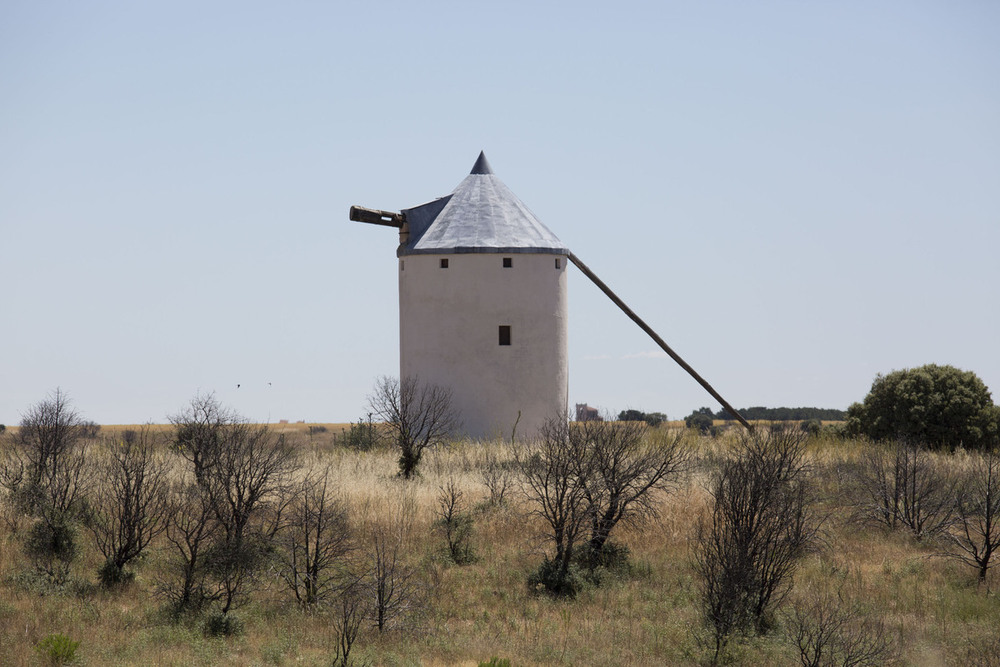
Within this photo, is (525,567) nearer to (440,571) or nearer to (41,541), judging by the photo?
(440,571)

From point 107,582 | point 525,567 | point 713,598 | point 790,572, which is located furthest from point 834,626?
point 107,582

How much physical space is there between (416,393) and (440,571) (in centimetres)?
1005

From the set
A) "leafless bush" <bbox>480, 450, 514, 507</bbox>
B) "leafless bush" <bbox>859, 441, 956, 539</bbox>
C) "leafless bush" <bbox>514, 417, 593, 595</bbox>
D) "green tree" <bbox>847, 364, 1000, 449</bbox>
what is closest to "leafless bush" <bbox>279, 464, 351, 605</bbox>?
"leafless bush" <bbox>514, 417, 593, 595</bbox>

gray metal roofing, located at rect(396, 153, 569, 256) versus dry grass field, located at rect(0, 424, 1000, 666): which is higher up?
gray metal roofing, located at rect(396, 153, 569, 256)

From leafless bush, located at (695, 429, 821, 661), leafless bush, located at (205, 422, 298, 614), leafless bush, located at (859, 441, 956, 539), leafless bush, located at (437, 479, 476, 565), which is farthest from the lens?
leafless bush, located at (859, 441, 956, 539)

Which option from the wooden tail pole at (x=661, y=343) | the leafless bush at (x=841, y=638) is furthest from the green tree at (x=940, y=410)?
the leafless bush at (x=841, y=638)

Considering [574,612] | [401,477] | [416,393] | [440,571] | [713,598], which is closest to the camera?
[713,598]

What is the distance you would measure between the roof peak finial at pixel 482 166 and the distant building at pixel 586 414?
32.5ft

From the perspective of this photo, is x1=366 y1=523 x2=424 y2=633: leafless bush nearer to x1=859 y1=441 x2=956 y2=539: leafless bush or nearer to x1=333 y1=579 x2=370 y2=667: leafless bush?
→ x1=333 y1=579 x2=370 y2=667: leafless bush

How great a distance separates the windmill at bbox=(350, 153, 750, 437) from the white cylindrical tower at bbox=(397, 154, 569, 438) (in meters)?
0.02

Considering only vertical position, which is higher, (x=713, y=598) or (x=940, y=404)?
(x=940, y=404)

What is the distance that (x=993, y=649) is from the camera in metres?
11.9

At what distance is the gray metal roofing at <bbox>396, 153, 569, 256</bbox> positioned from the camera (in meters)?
25.1

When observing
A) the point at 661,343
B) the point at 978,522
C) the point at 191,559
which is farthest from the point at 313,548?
the point at 661,343
